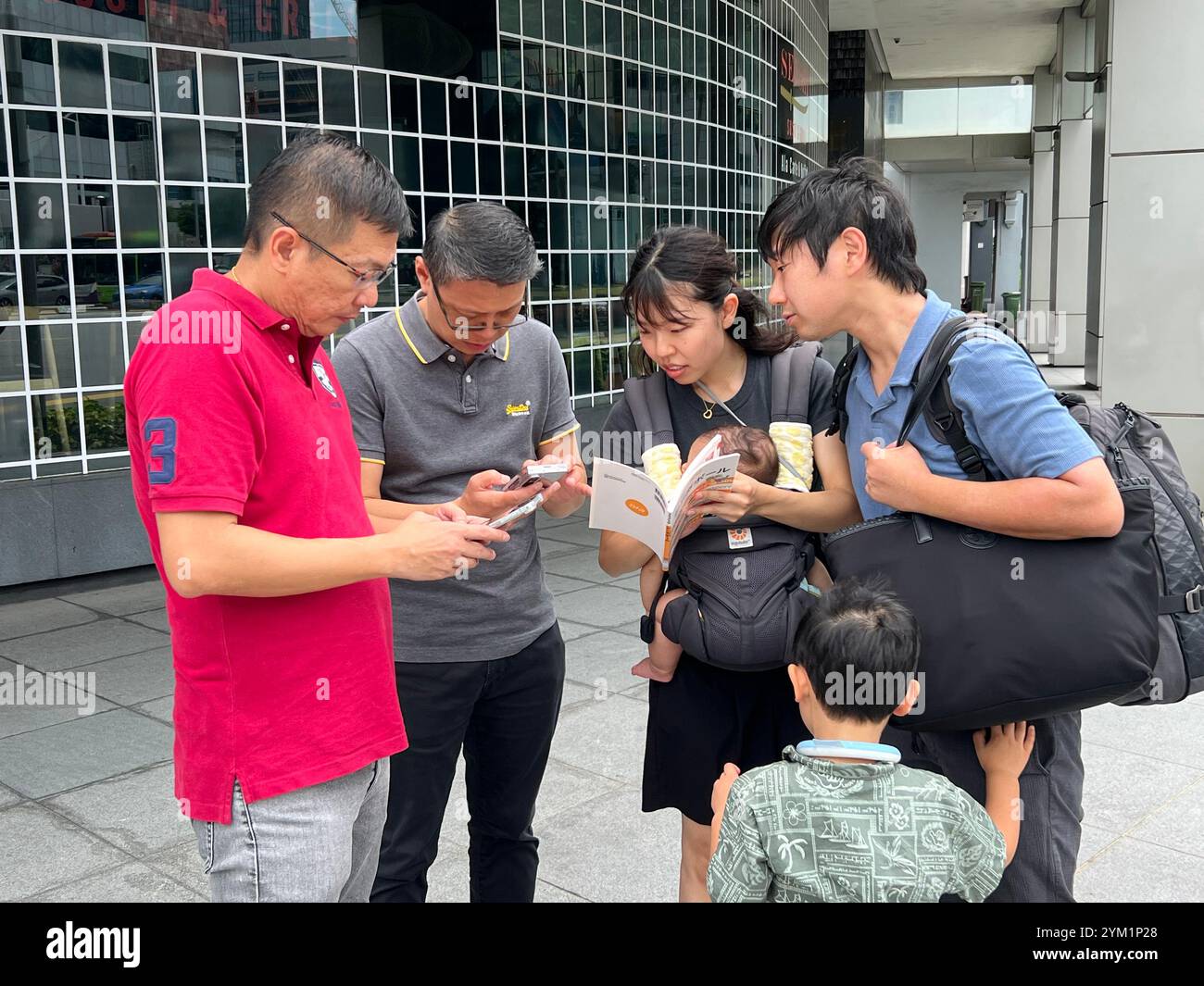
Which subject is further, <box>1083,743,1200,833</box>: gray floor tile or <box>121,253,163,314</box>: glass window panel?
<box>121,253,163,314</box>: glass window panel

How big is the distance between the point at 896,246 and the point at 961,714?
90cm

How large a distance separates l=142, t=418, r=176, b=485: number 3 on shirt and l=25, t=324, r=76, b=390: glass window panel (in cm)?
597

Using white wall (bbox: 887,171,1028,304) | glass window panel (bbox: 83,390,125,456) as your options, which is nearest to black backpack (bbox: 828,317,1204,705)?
glass window panel (bbox: 83,390,125,456)

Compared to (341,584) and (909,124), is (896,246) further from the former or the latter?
(909,124)

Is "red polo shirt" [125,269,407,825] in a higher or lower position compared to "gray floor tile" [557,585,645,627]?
higher

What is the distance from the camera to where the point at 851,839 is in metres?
1.93

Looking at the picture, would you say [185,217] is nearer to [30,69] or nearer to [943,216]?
[30,69]

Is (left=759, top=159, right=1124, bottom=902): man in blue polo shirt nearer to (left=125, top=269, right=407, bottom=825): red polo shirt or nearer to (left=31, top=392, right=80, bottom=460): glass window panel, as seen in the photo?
(left=125, top=269, right=407, bottom=825): red polo shirt

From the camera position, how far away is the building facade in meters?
7.00

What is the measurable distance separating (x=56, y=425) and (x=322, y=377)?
576 centimetres

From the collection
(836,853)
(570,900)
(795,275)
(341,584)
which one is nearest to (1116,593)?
(836,853)

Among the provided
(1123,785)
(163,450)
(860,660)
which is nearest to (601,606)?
(1123,785)

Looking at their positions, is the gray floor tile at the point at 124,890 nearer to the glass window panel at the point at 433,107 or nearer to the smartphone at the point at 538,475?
the smartphone at the point at 538,475

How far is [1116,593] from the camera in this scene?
6.61 feet
